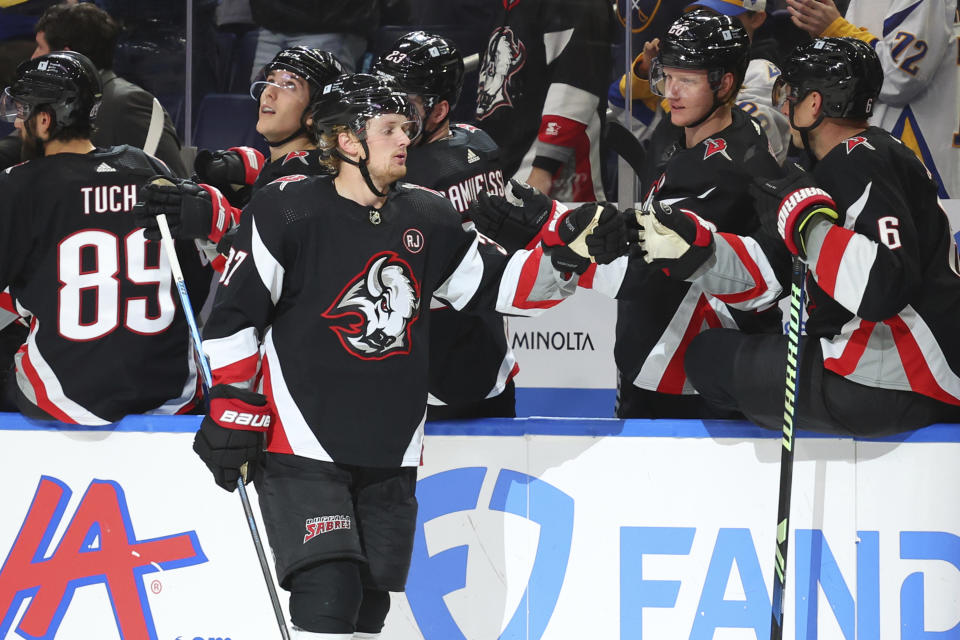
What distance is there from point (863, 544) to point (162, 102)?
11.8 feet

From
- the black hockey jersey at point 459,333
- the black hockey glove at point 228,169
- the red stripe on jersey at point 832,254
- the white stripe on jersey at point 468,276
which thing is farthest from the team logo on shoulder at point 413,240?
the black hockey glove at point 228,169

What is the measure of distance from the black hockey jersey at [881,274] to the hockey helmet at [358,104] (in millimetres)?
863

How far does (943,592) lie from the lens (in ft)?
9.04

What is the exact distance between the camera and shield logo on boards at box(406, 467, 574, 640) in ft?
9.32

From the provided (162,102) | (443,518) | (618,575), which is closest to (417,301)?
(443,518)

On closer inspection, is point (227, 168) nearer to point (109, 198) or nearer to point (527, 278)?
point (109, 198)

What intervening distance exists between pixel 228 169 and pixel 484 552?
1.42 meters

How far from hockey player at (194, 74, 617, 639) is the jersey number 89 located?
77cm

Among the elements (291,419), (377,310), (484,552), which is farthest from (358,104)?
(484,552)

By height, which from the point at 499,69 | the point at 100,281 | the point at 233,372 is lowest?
the point at 100,281

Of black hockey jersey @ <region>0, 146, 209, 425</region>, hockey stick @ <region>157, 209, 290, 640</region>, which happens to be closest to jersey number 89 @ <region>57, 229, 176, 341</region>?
black hockey jersey @ <region>0, 146, 209, 425</region>

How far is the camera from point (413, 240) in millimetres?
2459

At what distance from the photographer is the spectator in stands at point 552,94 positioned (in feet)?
15.5

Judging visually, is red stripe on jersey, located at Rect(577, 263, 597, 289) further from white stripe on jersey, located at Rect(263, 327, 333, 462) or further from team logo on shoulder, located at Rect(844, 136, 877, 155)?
white stripe on jersey, located at Rect(263, 327, 333, 462)
